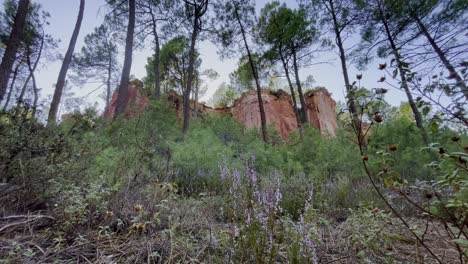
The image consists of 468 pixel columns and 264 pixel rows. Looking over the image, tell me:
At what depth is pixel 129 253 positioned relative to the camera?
138 centimetres

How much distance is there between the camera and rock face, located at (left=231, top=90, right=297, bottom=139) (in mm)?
21000

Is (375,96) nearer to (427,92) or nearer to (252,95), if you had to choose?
(427,92)

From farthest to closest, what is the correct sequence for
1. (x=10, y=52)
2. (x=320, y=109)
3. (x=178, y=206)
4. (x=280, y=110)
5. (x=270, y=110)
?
(x=320, y=109) < (x=280, y=110) < (x=270, y=110) < (x=10, y=52) < (x=178, y=206)

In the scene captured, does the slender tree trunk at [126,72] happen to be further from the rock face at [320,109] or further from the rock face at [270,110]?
the rock face at [320,109]

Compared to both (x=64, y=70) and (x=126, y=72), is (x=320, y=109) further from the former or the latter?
(x=64, y=70)

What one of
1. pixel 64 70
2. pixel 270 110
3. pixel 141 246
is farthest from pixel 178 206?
pixel 270 110

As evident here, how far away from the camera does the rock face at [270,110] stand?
21.0 metres

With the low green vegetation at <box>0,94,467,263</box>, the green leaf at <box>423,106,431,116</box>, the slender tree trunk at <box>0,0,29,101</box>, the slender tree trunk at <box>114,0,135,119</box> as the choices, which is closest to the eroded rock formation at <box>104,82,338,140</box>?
the slender tree trunk at <box>114,0,135,119</box>

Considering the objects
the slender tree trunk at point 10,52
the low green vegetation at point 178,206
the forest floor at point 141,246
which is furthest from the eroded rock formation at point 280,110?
the forest floor at point 141,246

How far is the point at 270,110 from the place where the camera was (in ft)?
71.1

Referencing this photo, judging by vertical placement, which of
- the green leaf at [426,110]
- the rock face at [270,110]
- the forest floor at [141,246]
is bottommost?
the forest floor at [141,246]

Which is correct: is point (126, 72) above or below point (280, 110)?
below

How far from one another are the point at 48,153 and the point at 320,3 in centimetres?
1043

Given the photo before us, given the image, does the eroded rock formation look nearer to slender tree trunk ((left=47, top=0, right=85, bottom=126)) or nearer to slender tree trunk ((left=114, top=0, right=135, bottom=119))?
slender tree trunk ((left=47, top=0, right=85, bottom=126))
